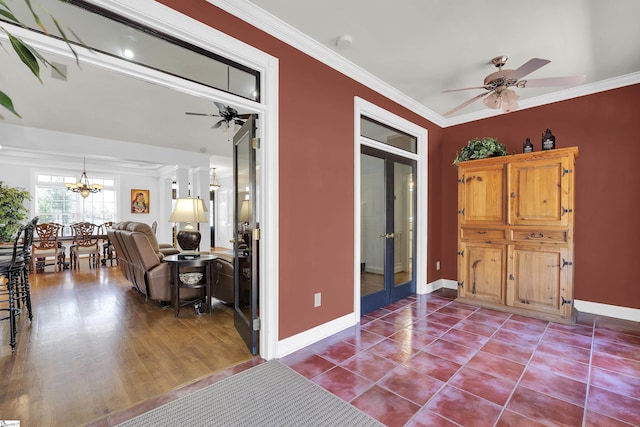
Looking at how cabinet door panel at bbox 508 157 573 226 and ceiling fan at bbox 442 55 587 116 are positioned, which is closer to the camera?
ceiling fan at bbox 442 55 587 116

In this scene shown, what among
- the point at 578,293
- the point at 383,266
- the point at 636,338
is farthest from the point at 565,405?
the point at 578,293

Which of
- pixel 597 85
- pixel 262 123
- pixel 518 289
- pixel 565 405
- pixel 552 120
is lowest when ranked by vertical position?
pixel 565 405

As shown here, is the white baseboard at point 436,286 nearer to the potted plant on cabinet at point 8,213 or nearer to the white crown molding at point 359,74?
the white crown molding at point 359,74

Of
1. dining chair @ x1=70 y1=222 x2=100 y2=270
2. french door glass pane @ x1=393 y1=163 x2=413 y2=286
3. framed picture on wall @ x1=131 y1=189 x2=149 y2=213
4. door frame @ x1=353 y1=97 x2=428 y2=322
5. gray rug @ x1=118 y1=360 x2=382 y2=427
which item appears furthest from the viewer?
framed picture on wall @ x1=131 y1=189 x2=149 y2=213

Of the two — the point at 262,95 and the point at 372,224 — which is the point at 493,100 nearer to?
the point at 372,224

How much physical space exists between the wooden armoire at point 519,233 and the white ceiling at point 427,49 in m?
1.03

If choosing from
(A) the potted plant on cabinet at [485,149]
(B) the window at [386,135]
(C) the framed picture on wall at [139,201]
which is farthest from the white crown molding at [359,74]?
(C) the framed picture on wall at [139,201]

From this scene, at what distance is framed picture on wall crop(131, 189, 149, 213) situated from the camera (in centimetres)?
909

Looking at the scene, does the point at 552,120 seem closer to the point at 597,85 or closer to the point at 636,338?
the point at 597,85

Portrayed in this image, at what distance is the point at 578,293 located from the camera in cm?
384

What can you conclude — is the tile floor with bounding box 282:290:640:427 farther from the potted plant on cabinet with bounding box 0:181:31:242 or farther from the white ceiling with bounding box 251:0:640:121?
the potted plant on cabinet with bounding box 0:181:31:242

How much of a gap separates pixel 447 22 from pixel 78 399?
3.97 metres

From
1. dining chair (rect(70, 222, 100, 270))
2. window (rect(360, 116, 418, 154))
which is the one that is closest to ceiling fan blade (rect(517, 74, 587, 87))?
window (rect(360, 116, 418, 154))

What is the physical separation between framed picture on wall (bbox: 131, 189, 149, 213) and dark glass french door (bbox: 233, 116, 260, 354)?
750 cm
